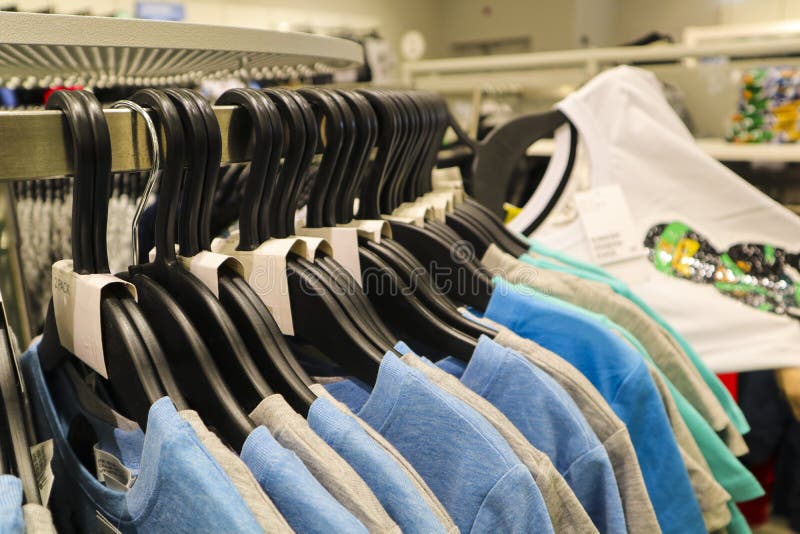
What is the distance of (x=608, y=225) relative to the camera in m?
1.09

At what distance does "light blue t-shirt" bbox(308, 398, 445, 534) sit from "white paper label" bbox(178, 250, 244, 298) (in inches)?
5.4

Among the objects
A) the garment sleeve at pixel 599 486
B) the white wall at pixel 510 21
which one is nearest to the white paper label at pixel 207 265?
the garment sleeve at pixel 599 486

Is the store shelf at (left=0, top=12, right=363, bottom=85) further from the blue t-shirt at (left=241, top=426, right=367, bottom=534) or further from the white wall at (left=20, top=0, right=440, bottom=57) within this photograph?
the white wall at (left=20, top=0, right=440, bottom=57)

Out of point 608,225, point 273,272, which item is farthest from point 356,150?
point 608,225

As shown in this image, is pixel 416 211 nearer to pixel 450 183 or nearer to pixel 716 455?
pixel 450 183

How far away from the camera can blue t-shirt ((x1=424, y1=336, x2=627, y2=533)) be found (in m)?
0.52

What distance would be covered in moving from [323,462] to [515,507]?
0.14 metres

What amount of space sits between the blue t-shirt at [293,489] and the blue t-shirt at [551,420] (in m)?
0.22

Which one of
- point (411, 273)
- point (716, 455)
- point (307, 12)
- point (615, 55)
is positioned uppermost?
point (307, 12)

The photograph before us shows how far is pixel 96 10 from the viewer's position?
3170 mm

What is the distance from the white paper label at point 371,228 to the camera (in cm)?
65

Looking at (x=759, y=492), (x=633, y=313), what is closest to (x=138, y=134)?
(x=633, y=313)

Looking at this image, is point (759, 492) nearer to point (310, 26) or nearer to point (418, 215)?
point (418, 215)

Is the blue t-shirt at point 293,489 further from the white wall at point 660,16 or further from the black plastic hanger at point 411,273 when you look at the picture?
the white wall at point 660,16
